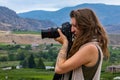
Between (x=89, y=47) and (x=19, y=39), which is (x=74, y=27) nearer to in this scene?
(x=89, y=47)

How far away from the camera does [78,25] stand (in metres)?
3.60

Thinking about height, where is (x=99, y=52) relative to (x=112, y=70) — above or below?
above

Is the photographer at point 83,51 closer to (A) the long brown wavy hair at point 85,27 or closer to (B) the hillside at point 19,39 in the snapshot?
(A) the long brown wavy hair at point 85,27

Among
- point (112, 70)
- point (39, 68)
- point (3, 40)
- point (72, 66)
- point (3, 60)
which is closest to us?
point (72, 66)

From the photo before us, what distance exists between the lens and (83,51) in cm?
353

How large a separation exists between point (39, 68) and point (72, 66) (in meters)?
55.8

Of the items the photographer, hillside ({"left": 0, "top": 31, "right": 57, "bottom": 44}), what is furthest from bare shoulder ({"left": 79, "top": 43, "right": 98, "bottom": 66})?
hillside ({"left": 0, "top": 31, "right": 57, "bottom": 44})

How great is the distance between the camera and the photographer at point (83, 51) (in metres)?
3.54

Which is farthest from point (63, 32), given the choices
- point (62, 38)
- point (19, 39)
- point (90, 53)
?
point (19, 39)

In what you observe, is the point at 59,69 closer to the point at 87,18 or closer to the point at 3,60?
the point at 87,18

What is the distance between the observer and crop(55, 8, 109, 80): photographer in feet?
11.6

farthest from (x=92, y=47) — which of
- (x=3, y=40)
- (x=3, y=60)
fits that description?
(x=3, y=40)

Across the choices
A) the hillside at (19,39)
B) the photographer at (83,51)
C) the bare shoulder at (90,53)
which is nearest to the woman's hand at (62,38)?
the photographer at (83,51)

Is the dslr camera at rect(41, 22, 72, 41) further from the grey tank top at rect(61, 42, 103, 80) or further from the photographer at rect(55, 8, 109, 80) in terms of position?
the grey tank top at rect(61, 42, 103, 80)
